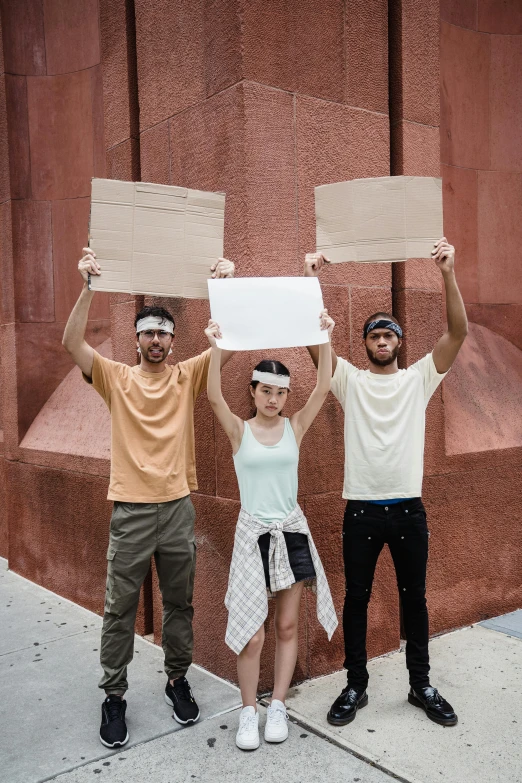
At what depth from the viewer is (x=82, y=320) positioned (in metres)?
3.23

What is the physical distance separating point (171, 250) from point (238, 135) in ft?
3.09

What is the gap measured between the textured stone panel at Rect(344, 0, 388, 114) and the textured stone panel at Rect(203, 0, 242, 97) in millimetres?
745

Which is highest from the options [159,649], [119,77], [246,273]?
[119,77]

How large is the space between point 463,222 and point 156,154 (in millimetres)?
2476

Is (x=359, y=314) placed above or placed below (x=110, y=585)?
above

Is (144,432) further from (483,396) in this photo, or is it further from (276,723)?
(483,396)

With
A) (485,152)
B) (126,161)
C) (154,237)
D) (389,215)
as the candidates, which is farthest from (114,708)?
(485,152)

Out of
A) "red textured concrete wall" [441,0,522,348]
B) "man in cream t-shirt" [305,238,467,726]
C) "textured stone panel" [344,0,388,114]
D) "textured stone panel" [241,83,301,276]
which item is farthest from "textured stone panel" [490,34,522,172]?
"man in cream t-shirt" [305,238,467,726]

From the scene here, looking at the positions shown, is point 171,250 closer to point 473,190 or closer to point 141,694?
point 141,694

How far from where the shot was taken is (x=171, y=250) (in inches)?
129

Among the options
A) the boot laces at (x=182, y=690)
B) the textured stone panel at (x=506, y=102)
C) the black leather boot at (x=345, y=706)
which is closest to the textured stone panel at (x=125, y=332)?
the boot laces at (x=182, y=690)

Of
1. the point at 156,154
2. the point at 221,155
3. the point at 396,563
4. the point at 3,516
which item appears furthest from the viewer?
the point at 3,516

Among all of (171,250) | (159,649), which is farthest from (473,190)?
(159,649)

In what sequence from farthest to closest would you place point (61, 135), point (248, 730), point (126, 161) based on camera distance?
point (61, 135) → point (126, 161) → point (248, 730)
